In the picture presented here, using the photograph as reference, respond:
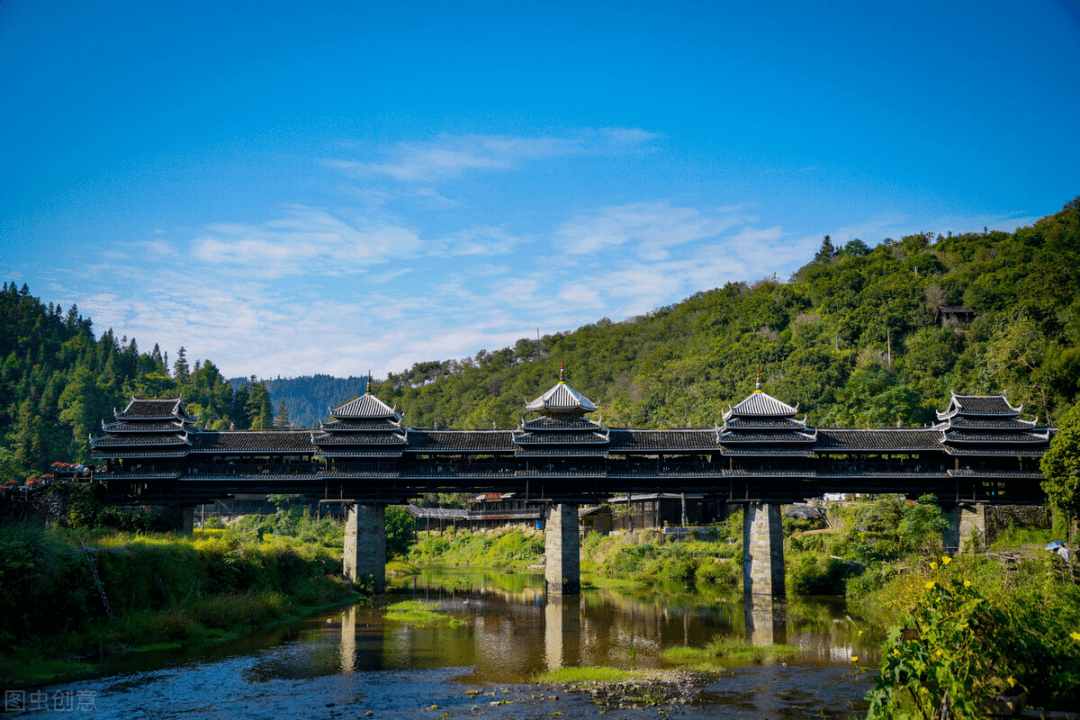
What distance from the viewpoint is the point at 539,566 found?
63781 millimetres

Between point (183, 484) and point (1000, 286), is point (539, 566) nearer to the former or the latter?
point (183, 484)

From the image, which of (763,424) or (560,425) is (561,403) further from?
(763,424)

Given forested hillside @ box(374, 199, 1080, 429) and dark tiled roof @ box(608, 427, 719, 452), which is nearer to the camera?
dark tiled roof @ box(608, 427, 719, 452)

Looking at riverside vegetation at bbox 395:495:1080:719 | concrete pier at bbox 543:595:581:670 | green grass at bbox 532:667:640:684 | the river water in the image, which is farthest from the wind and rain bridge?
green grass at bbox 532:667:640:684

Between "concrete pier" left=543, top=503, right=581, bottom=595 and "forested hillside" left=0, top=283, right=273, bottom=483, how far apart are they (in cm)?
5072

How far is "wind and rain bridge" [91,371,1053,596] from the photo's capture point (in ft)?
136

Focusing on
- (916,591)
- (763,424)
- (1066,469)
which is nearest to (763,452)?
(763,424)

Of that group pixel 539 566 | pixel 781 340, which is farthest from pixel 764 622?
pixel 781 340

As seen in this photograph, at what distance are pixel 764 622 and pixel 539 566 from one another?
1279 inches

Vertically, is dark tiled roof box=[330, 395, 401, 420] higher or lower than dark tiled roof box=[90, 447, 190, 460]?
higher

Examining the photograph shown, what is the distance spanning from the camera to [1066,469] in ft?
110

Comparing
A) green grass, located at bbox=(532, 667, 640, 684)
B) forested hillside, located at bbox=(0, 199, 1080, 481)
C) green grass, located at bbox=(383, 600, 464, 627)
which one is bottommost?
green grass, located at bbox=(383, 600, 464, 627)

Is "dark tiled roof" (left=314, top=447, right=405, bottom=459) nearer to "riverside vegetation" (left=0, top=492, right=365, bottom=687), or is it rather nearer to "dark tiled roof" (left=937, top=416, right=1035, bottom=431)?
"riverside vegetation" (left=0, top=492, right=365, bottom=687)

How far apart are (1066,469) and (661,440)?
19.2m
